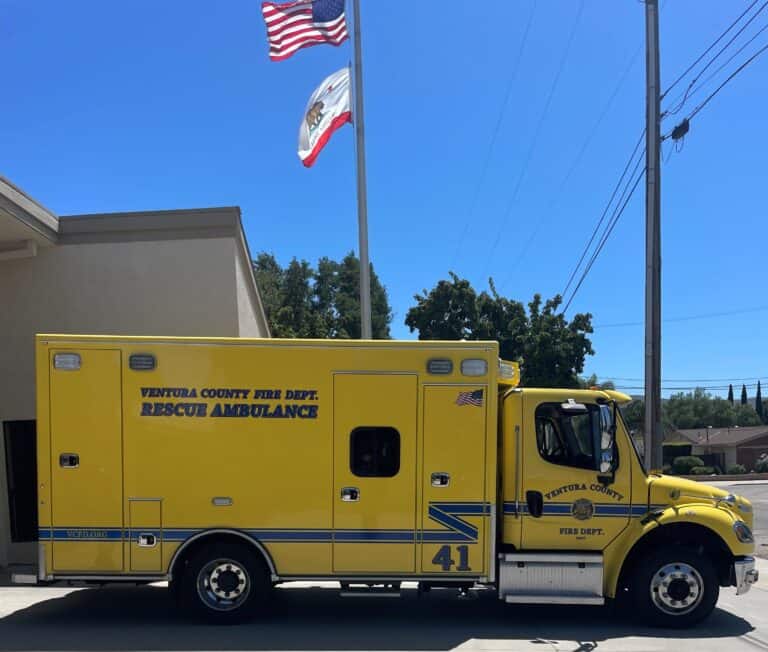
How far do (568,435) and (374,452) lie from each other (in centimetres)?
200

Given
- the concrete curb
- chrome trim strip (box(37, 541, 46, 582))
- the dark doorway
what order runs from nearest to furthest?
Answer: chrome trim strip (box(37, 541, 46, 582)) < the dark doorway < the concrete curb

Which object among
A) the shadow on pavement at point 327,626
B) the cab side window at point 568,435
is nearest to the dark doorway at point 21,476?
the shadow on pavement at point 327,626

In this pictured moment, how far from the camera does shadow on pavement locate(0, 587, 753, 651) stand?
582 cm

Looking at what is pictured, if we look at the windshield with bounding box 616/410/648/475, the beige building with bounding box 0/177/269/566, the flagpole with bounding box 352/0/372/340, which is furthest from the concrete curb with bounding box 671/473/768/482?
the beige building with bounding box 0/177/269/566

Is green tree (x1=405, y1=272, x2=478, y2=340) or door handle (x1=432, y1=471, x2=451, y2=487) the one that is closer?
door handle (x1=432, y1=471, x2=451, y2=487)

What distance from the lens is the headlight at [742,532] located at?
6266mm

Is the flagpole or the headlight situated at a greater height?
the flagpole

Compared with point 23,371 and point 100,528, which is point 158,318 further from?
point 100,528

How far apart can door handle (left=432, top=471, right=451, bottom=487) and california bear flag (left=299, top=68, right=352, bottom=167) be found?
7094mm

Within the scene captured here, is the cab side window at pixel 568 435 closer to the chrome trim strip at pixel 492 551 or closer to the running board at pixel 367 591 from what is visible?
the chrome trim strip at pixel 492 551

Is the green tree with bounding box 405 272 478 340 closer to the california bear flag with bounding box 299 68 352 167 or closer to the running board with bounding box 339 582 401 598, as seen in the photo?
the california bear flag with bounding box 299 68 352 167

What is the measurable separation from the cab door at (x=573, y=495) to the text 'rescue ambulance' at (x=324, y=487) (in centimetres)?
2

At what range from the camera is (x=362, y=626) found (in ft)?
21.0

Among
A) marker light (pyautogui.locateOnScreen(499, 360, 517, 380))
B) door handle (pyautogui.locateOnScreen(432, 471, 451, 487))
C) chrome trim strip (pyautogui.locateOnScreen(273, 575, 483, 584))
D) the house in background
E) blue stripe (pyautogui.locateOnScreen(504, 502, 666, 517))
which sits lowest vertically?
the house in background
